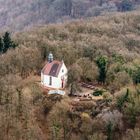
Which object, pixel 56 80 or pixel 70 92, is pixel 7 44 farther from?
pixel 70 92

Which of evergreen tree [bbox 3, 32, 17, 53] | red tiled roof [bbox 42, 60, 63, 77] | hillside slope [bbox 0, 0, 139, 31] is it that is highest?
evergreen tree [bbox 3, 32, 17, 53]

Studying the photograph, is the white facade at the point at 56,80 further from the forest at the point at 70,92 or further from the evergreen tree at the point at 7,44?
the evergreen tree at the point at 7,44

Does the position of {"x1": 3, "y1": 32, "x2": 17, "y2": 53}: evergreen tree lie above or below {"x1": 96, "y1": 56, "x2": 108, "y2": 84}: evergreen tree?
above

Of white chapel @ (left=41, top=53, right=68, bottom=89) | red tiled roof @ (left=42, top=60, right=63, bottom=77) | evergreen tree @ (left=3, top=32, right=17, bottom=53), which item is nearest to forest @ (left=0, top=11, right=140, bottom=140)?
evergreen tree @ (left=3, top=32, right=17, bottom=53)

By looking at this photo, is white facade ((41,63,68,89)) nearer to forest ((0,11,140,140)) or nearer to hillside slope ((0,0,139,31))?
forest ((0,11,140,140))

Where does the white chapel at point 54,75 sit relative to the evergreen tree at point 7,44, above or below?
below

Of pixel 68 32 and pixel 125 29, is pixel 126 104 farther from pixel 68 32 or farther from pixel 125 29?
pixel 125 29

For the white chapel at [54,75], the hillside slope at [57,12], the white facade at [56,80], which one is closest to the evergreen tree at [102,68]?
the white chapel at [54,75]
